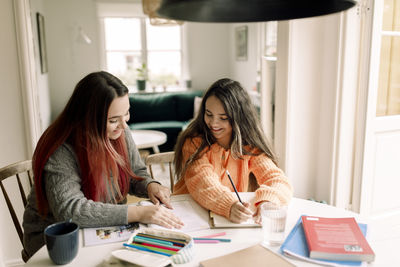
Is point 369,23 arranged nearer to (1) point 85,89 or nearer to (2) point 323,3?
(2) point 323,3

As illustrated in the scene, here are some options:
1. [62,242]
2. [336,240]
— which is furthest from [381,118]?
[62,242]

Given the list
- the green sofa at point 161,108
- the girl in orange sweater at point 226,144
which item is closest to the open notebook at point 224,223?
the girl in orange sweater at point 226,144

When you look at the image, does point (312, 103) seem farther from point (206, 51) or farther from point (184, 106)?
point (206, 51)

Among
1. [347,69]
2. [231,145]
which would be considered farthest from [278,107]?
[231,145]

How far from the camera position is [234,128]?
1527 millimetres

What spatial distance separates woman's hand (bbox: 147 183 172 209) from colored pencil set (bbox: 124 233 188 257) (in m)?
0.29

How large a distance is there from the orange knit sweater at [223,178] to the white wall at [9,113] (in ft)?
3.47

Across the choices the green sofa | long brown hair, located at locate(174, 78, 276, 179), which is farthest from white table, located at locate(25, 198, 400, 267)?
the green sofa

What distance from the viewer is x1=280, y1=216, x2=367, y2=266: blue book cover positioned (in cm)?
89

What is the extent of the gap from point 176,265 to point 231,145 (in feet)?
2.40

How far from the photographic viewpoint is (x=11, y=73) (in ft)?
6.23

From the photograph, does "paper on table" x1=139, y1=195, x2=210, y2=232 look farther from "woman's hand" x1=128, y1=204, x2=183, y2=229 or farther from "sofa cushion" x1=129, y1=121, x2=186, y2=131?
"sofa cushion" x1=129, y1=121, x2=186, y2=131

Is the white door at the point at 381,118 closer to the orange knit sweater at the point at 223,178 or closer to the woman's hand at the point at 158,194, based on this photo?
the orange knit sweater at the point at 223,178

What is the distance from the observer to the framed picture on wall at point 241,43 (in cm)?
511
